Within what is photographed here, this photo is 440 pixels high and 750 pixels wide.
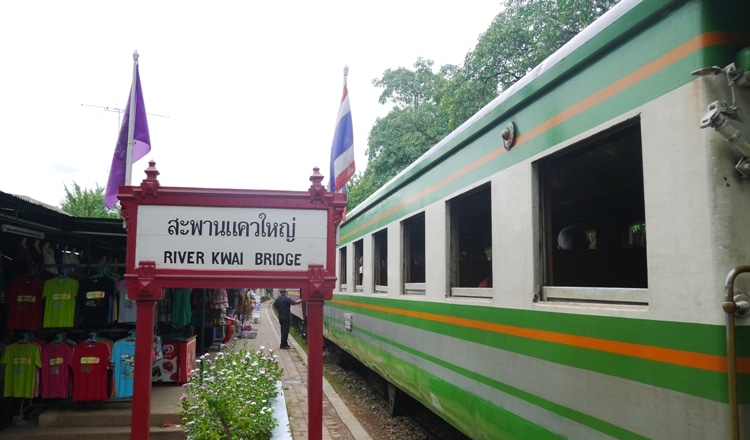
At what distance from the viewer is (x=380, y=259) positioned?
765 centimetres

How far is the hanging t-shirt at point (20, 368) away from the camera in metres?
5.45

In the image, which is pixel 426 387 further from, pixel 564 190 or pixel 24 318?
pixel 24 318

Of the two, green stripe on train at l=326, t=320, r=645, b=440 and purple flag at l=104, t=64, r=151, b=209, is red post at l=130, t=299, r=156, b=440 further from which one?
purple flag at l=104, t=64, r=151, b=209

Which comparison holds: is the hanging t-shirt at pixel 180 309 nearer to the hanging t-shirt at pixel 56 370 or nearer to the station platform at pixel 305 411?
the station platform at pixel 305 411

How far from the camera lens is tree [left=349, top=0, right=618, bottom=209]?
34.2ft

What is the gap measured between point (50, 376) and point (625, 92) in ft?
18.5

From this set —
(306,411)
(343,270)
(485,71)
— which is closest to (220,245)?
(306,411)

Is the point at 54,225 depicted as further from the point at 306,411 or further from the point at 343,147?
the point at 306,411

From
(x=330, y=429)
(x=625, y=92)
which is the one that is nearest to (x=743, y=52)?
(x=625, y=92)

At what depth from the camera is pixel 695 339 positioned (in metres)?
2.01

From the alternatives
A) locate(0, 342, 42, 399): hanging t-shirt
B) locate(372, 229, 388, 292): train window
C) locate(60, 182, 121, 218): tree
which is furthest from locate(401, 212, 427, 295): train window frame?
locate(60, 182, 121, 218): tree

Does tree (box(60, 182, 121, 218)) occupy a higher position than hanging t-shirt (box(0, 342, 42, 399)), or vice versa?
tree (box(60, 182, 121, 218))

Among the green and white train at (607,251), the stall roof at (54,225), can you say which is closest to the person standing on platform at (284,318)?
the stall roof at (54,225)

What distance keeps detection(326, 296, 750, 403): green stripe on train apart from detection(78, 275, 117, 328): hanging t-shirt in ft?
13.2
